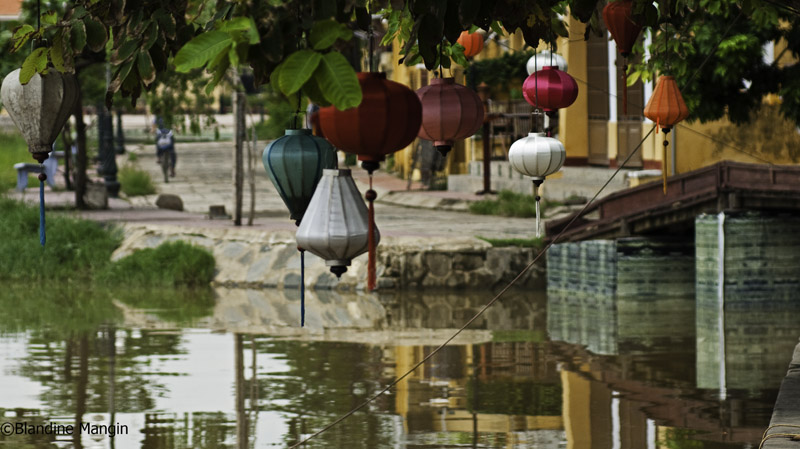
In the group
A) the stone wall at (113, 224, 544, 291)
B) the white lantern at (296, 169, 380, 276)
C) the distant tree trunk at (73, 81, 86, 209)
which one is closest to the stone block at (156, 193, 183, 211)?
the distant tree trunk at (73, 81, 86, 209)

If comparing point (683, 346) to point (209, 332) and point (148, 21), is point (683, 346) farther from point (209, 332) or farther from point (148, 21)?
point (148, 21)

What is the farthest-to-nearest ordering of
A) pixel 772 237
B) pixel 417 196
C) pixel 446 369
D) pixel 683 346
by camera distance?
pixel 417 196, pixel 772 237, pixel 683 346, pixel 446 369

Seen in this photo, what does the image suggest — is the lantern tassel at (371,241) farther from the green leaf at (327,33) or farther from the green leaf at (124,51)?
the green leaf at (124,51)

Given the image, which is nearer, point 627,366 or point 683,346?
point 627,366

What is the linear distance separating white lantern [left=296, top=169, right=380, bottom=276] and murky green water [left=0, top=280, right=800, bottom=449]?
7727 mm

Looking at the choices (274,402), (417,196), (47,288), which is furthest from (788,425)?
(417,196)

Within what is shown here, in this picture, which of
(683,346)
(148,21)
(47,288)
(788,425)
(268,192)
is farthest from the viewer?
(268,192)

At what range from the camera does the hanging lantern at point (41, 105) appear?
841 cm

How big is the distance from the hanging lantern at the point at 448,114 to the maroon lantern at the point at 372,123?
6.50ft

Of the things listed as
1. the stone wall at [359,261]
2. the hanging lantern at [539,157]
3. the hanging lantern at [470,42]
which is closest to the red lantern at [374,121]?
the hanging lantern at [539,157]

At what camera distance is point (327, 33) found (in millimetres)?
5727

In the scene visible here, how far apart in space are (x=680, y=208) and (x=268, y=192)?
51.6 feet

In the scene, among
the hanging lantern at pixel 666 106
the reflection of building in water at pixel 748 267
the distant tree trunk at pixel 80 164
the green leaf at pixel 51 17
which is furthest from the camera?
the distant tree trunk at pixel 80 164

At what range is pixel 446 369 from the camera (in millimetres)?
19172
